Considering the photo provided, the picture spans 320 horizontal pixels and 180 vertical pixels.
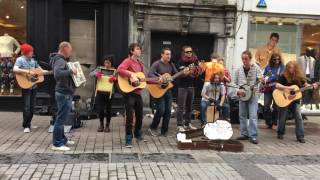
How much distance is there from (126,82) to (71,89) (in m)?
0.96

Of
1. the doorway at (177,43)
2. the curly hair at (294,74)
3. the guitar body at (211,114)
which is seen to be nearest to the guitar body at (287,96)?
the curly hair at (294,74)

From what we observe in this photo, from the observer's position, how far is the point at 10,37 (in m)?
12.5

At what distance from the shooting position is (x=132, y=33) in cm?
1264

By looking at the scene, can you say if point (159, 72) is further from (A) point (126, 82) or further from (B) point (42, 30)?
(B) point (42, 30)

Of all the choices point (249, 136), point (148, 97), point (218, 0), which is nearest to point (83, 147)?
point (249, 136)

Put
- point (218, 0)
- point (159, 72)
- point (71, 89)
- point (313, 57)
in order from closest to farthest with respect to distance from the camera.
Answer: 1. point (71, 89)
2. point (159, 72)
3. point (218, 0)
4. point (313, 57)

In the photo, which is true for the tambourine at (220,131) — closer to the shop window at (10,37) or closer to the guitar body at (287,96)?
the guitar body at (287,96)

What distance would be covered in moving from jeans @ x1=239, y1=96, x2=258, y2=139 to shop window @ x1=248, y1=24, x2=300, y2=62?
434cm

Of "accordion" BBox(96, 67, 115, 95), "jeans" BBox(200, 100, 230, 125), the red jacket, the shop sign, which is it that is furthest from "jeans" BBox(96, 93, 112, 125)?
the shop sign

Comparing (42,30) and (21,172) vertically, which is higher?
(42,30)

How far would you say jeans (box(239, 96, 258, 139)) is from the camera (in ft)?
30.7

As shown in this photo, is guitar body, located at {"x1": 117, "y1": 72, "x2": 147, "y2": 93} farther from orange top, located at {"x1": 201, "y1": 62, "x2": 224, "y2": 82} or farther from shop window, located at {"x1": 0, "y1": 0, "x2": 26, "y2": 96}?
shop window, located at {"x1": 0, "y1": 0, "x2": 26, "y2": 96}

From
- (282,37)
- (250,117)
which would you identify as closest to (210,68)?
(250,117)

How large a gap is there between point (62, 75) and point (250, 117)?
3.76 metres
